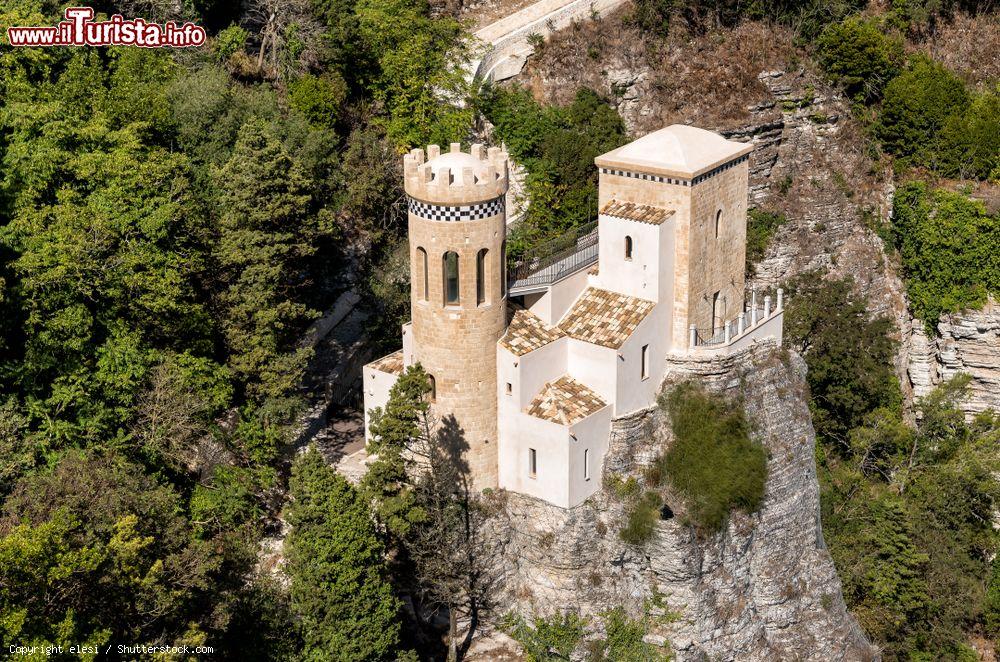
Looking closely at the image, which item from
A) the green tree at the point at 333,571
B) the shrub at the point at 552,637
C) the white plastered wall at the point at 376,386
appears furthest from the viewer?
the white plastered wall at the point at 376,386

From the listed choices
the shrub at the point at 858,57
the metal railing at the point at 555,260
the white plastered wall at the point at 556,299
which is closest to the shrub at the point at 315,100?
the metal railing at the point at 555,260

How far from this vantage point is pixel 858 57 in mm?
64250

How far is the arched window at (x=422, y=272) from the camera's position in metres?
40.2

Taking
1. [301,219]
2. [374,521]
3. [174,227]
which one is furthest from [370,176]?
[374,521]

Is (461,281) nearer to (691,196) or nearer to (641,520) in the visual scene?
(691,196)

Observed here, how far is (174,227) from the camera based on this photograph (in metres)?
43.9

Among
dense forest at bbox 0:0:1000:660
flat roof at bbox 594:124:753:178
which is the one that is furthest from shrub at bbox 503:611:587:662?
flat roof at bbox 594:124:753:178

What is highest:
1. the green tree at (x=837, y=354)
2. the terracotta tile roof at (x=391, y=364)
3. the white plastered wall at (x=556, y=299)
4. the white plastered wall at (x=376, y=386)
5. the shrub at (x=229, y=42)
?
the shrub at (x=229, y=42)

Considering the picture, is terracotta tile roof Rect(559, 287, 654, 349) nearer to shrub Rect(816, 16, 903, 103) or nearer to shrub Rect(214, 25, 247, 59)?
shrub Rect(214, 25, 247, 59)

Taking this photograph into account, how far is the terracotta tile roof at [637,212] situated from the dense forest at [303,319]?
8.90 meters

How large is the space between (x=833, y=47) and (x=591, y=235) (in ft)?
82.8

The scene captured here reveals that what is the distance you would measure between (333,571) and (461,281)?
929 centimetres

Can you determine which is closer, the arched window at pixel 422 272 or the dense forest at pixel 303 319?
the dense forest at pixel 303 319

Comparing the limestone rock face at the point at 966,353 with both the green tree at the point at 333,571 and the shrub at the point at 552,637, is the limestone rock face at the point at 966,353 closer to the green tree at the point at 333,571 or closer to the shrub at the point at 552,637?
the shrub at the point at 552,637
